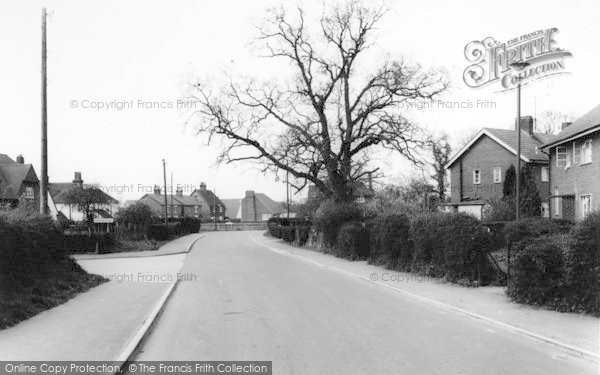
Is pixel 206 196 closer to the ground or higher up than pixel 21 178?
closer to the ground

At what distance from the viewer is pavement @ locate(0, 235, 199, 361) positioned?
739 centimetres

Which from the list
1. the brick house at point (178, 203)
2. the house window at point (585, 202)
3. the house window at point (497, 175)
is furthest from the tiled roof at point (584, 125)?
the brick house at point (178, 203)

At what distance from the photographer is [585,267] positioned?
973cm

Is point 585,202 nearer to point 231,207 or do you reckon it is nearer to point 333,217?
point 333,217

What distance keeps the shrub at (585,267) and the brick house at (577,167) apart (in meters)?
13.0

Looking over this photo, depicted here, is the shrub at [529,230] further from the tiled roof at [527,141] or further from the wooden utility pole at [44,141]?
the tiled roof at [527,141]

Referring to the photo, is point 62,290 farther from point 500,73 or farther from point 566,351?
point 500,73

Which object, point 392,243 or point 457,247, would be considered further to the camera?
point 392,243

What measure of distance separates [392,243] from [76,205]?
37.9 meters

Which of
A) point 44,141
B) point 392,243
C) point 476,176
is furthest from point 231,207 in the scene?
point 44,141

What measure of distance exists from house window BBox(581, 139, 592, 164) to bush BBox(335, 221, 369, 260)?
1014 centimetres

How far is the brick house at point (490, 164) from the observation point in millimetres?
38000

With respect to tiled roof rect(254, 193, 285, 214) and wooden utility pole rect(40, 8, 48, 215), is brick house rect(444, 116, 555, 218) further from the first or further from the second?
tiled roof rect(254, 193, 285, 214)

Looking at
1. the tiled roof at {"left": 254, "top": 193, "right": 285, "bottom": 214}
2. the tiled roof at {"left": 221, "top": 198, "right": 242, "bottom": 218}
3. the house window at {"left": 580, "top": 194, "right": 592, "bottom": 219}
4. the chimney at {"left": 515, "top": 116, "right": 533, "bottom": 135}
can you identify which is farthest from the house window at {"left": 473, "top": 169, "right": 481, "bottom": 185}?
the tiled roof at {"left": 221, "top": 198, "right": 242, "bottom": 218}
